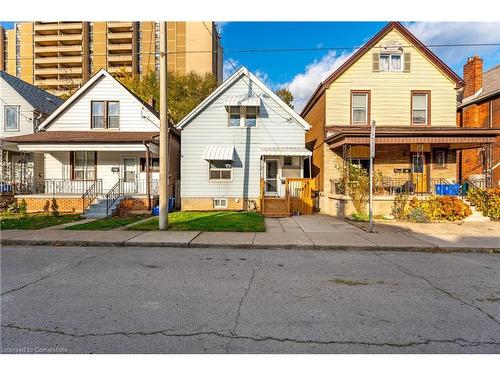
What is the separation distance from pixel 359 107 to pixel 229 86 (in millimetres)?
7858

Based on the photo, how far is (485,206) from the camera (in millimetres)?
13094

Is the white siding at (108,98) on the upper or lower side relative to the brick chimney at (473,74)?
lower

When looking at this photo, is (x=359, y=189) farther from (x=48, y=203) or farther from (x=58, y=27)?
(x=58, y=27)

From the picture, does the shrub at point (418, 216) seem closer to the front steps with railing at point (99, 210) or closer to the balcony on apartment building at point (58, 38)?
the front steps with railing at point (99, 210)

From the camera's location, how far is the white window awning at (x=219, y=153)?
1510 centimetres

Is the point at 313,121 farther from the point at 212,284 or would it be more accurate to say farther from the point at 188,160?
the point at 212,284

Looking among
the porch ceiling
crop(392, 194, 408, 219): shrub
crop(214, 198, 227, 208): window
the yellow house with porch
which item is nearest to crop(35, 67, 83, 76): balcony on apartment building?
crop(214, 198, 227, 208): window

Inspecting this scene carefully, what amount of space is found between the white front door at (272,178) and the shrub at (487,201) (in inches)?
383

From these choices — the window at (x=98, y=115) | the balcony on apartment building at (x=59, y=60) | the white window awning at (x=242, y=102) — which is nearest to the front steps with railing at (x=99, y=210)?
the window at (x=98, y=115)

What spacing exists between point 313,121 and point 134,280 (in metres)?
17.5

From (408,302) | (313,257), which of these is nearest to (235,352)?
(408,302)

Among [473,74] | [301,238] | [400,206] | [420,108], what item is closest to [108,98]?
[301,238]

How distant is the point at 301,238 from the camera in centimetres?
884

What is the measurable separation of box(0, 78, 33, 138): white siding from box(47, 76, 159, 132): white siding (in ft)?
15.3
